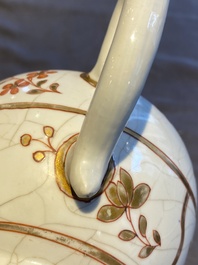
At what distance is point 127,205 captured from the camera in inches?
23.3

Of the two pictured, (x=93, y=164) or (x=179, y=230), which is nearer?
(x=93, y=164)

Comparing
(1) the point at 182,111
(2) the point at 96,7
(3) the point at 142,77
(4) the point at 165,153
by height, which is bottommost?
(1) the point at 182,111

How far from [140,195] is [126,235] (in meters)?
0.05

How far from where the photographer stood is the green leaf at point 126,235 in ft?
1.91

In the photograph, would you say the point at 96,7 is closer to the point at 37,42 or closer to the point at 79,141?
the point at 37,42

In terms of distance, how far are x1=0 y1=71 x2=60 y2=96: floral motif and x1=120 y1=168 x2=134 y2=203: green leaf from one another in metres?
0.14

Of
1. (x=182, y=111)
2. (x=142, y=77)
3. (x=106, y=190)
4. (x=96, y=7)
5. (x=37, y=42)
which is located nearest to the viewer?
(x=142, y=77)

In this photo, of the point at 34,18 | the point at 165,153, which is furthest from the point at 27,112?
the point at 34,18

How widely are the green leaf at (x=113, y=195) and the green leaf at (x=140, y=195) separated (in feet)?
0.07

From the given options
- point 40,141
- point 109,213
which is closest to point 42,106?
point 40,141

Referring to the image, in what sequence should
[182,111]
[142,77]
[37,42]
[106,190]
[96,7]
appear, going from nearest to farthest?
[142,77], [106,190], [182,111], [37,42], [96,7]

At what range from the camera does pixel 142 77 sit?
48cm

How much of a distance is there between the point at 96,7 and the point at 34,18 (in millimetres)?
191

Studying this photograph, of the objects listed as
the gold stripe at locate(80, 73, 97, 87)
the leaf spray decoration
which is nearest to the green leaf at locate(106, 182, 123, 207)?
the leaf spray decoration
